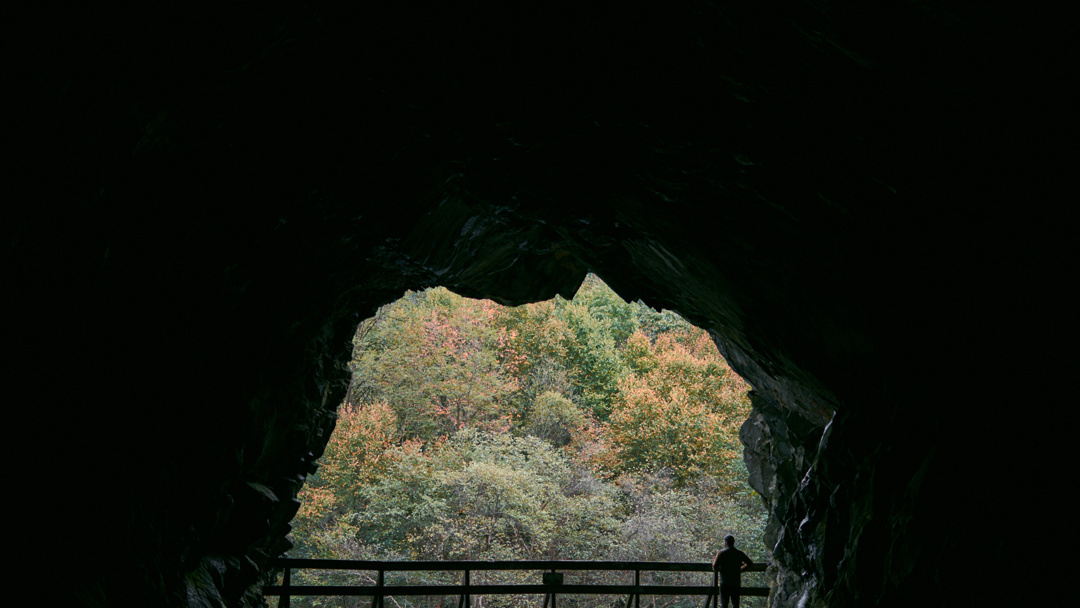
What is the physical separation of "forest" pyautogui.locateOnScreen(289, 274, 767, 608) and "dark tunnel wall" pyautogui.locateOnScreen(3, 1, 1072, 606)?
10.4m

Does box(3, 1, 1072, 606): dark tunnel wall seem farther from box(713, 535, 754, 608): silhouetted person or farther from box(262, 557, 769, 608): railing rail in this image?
box(713, 535, 754, 608): silhouetted person

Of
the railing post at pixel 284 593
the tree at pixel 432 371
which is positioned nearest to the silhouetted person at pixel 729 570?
the railing post at pixel 284 593

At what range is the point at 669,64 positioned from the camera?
10.9ft

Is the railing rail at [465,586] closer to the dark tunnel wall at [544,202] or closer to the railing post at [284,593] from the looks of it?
the railing post at [284,593]

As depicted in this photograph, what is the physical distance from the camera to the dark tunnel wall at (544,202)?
287 cm

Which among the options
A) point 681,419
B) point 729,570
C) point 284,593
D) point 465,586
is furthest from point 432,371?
point 729,570

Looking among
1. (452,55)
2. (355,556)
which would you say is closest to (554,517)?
(355,556)

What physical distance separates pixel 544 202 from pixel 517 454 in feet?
42.3

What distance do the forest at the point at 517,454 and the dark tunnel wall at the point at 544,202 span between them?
10436mm

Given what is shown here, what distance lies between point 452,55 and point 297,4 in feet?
2.92

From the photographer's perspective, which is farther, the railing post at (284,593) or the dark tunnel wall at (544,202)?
the railing post at (284,593)

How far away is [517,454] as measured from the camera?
1809 centimetres

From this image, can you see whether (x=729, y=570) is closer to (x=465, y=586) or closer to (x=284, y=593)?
(x=465, y=586)

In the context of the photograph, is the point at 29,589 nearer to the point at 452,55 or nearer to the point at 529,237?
the point at 452,55
